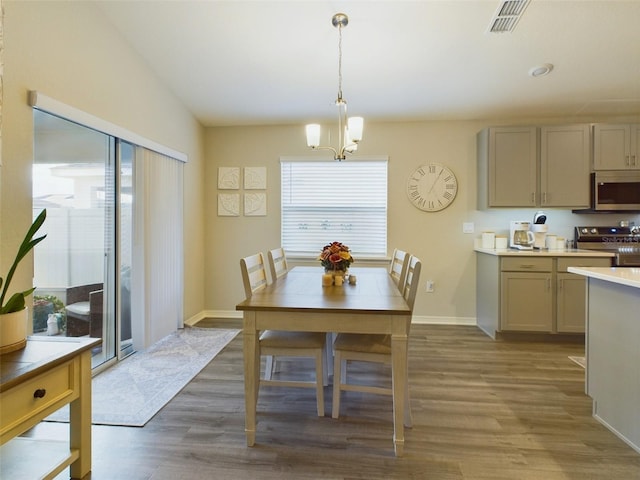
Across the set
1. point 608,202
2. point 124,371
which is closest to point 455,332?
point 608,202

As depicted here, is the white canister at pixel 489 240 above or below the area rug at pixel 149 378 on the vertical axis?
above

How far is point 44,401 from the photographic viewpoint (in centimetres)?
131

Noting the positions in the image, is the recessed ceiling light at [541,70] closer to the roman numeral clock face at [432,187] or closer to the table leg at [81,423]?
the roman numeral clock face at [432,187]

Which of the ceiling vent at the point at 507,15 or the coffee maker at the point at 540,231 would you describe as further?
the coffee maker at the point at 540,231

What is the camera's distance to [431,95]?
3.40m

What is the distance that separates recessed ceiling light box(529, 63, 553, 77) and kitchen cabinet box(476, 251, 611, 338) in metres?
1.72

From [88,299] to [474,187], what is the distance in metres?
4.07

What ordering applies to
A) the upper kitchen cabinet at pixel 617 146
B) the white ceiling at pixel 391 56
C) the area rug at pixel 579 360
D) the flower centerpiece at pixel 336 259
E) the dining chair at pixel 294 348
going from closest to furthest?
the dining chair at pixel 294 348
the flower centerpiece at pixel 336 259
the white ceiling at pixel 391 56
the area rug at pixel 579 360
the upper kitchen cabinet at pixel 617 146

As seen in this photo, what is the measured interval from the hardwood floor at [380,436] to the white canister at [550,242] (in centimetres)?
145

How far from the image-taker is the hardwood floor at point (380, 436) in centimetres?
156

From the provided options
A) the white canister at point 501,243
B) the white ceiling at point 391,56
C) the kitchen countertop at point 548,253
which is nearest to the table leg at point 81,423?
the white ceiling at point 391,56

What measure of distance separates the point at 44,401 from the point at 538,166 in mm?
4381

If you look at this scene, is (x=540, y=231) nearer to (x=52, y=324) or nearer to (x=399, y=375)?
(x=399, y=375)

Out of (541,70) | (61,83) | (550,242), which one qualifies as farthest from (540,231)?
(61,83)
